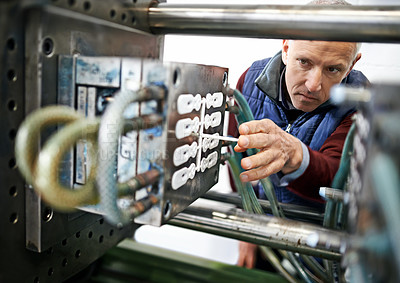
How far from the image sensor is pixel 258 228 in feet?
2.08

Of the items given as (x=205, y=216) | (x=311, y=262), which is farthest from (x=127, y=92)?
(x=311, y=262)

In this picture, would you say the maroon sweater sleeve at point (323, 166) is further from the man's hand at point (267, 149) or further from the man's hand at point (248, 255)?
the man's hand at point (248, 255)

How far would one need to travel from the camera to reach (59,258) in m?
0.54

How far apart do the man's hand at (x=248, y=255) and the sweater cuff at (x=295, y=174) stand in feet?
1.29

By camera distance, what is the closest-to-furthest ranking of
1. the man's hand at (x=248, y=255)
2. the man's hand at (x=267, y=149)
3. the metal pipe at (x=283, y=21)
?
the metal pipe at (x=283, y=21) → the man's hand at (x=267, y=149) → the man's hand at (x=248, y=255)

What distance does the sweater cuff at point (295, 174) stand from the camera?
0.67 m

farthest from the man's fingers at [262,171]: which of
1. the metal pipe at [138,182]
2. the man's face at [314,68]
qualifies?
the metal pipe at [138,182]

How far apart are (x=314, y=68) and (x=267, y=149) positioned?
0.18m

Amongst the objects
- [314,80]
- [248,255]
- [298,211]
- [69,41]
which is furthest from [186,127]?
[248,255]

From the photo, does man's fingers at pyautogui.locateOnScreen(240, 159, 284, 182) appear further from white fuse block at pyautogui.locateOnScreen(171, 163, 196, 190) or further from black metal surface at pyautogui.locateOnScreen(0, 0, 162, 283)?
black metal surface at pyautogui.locateOnScreen(0, 0, 162, 283)

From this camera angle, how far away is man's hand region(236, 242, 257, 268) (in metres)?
1.06

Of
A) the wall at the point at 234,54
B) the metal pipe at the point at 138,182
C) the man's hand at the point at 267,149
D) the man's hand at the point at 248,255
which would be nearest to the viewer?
the metal pipe at the point at 138,182

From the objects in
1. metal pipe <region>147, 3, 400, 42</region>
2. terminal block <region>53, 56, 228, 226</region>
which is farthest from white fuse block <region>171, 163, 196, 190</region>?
metal pipe <region>147, 3, 400, 42</region>

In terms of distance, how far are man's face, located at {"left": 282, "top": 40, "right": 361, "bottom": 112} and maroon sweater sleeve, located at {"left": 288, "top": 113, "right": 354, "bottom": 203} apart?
0.22 ft
